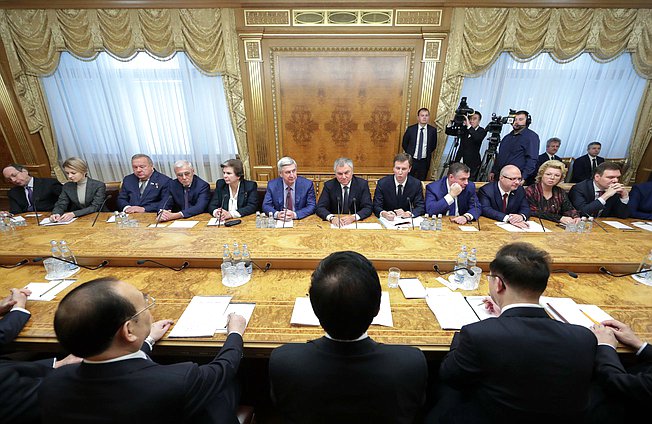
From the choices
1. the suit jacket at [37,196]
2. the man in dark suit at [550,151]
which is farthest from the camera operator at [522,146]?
the suit jacket at [37,196]

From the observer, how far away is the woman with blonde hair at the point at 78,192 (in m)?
3.24

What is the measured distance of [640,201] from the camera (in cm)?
311

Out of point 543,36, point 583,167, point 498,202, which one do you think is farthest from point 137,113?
point 583,167

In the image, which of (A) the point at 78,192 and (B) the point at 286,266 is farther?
(A) the point at 78,192

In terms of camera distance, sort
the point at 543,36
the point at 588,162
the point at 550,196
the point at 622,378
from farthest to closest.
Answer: the point at 588,162
the point at 543,36
the point at 550,196
the point at 622,378

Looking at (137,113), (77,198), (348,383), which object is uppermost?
(137,113)

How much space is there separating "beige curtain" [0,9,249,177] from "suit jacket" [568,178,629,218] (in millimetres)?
4793

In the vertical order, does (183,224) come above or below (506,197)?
below

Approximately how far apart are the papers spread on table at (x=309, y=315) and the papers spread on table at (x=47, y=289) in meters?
1.39

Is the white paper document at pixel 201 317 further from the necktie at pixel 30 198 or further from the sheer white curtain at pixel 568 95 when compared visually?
the sheer white curtain at pixel 568 95

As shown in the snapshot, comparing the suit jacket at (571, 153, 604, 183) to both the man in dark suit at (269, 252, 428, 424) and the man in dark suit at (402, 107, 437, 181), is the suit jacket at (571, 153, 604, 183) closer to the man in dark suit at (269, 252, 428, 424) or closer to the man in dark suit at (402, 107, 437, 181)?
the man in dark suit at (402, 107, 437, 181)

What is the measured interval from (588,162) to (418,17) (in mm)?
3733

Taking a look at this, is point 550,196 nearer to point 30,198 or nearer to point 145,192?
point 145,192

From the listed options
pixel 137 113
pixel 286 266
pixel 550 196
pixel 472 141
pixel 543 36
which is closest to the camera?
pixel 286 266
